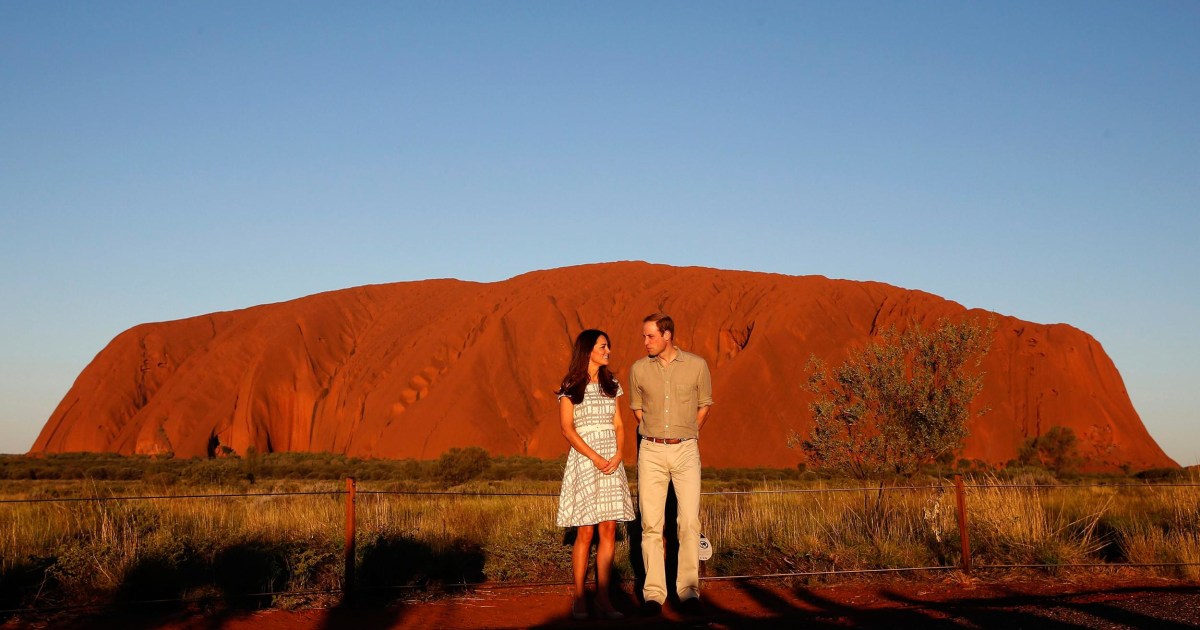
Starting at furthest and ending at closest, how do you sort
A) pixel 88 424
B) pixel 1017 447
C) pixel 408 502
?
pixel 88 424
pixel 1017 447
pixel 408 502

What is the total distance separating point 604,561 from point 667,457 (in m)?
0.88

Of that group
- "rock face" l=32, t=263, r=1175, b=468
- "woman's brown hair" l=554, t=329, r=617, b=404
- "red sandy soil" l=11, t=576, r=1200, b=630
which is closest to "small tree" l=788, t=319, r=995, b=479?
"red sandy soil" l=11, t=576, r=1200, b=630

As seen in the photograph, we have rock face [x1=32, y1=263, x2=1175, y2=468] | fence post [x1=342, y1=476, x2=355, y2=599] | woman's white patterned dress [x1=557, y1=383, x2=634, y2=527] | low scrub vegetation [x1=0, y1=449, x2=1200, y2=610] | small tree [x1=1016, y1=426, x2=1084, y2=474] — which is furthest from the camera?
rock face [x1=32, y1=263, x2=1175, y2=468]

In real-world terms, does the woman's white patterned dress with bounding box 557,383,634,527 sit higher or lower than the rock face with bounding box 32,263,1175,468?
lower

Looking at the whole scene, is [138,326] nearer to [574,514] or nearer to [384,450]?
[384,450]

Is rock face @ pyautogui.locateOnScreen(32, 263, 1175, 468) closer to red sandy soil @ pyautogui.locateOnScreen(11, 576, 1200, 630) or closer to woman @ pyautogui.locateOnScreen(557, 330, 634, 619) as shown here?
red sandy soil @ pyautogui.locateOnScreen(11, 576, 1200, 630)

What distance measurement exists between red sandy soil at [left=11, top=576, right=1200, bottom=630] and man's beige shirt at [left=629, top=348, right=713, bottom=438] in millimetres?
1371

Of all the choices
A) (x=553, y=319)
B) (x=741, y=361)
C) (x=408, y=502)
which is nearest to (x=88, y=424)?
(x=553, y=319)

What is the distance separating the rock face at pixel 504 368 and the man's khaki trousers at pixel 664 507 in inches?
1287

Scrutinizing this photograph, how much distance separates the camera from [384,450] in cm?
4806

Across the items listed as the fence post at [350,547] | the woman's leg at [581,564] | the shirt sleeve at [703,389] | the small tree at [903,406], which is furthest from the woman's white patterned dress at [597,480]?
the small tree at [903,406]

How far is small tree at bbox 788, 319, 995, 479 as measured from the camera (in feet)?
48.5

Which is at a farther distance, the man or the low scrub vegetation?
the low scrub vegetation

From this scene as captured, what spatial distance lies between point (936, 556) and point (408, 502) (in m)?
9.48
